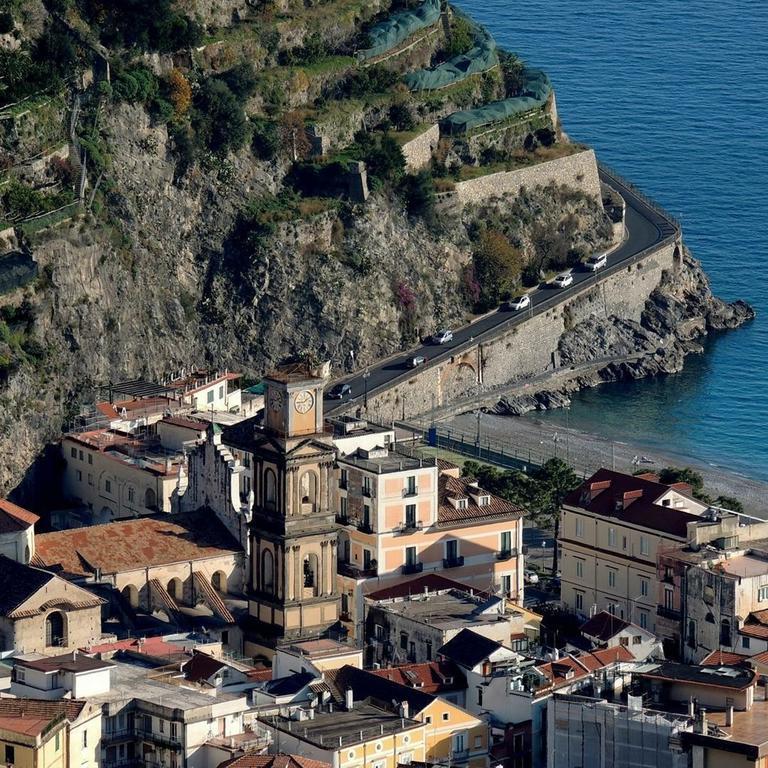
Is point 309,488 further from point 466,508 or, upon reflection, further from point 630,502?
point 630,502

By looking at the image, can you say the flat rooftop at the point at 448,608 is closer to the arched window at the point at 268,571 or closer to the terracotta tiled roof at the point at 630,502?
the arched window at the point at 268,571

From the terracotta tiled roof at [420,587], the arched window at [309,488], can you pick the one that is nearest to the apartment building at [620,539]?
the terracotta tiled roof at [420,587]

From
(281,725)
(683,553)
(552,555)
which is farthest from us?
(552,555)

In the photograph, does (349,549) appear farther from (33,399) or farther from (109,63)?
(109,63)

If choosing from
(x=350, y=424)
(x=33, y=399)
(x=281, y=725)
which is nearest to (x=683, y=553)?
(x=350, y=424)

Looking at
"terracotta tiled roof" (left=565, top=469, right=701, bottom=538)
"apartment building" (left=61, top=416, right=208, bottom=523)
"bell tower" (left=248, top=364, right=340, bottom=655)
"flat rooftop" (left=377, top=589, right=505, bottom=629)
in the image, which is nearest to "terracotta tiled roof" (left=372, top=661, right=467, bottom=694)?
"flat rooftop" (left=377, top=589, right=505, bottom=629)

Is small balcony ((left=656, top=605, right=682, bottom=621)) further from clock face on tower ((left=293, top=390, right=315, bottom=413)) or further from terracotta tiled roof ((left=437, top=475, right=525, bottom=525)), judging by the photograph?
clock face on tower ((left=293, top=390, right=315, bottom=413))

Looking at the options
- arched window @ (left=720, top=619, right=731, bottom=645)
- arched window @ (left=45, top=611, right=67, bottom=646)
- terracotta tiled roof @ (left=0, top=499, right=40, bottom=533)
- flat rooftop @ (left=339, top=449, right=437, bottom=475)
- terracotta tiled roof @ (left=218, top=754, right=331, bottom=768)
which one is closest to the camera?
terracotta tiled roof @ (left=218, top=754, right=331, bottom=768)
